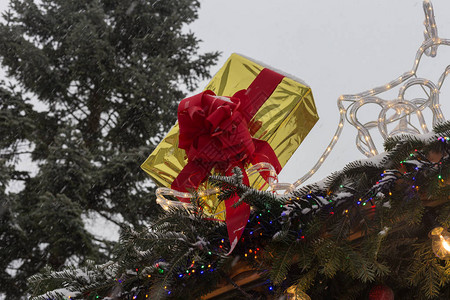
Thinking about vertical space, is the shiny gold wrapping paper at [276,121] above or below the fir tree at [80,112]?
above

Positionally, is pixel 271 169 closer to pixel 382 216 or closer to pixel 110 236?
pixel 382 216

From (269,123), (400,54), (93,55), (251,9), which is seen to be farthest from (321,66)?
(269,123)

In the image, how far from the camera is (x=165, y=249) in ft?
4.23

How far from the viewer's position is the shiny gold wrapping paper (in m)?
1.73

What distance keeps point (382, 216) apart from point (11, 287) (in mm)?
6598

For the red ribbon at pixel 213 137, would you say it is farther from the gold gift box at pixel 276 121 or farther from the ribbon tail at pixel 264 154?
the gold gift box at pixel 276 121

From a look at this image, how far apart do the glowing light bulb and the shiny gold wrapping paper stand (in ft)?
2.32

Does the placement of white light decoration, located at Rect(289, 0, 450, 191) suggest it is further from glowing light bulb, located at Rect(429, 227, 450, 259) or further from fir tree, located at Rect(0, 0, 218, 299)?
fir tree, located at Rect(0, 0, 218, 299)

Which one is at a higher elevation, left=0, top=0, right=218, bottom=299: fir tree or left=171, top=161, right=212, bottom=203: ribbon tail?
left=171, top=161, right=212, bottom=203: ribbon tail

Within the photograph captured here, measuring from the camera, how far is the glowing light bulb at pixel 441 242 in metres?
1.06

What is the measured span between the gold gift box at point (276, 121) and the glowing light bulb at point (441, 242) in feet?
2.33

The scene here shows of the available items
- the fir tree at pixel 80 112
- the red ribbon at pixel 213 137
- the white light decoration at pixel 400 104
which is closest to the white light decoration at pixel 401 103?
the white light decoration at pixel 400 104

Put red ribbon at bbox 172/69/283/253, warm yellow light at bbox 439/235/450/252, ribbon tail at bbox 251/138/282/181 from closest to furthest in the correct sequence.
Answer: warm yellow light at bbox 439/235/450/252 → red ribbon at bbox 172/69/283/253 → ribbon tail at bbox 251/138/282/181

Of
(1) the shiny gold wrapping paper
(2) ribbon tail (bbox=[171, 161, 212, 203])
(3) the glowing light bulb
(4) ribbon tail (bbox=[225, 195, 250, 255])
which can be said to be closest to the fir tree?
(1) the shiny gold wrapping paper
